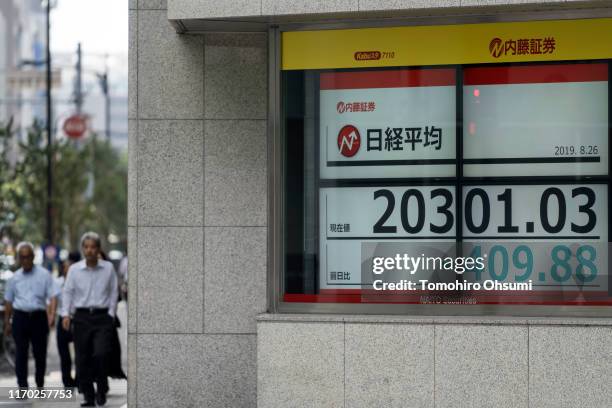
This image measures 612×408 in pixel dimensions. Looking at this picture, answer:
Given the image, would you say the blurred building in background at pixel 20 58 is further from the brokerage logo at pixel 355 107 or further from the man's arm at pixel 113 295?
the brokerage logo at pixel 355 107

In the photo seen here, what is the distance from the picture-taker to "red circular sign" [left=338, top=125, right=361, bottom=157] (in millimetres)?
10523

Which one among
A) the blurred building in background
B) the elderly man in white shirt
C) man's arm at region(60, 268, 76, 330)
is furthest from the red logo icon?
the blurred building in background

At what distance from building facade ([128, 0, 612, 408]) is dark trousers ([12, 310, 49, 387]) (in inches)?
146

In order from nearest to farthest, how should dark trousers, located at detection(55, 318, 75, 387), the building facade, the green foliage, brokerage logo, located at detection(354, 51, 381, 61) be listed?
the building facade
brokerage logo, located at detection(354, 51, 381, 61)
dark trousers, located at detection(55, 318, 75, 387)
the green foliage

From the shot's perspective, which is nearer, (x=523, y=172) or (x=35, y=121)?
(x=523, y=172)

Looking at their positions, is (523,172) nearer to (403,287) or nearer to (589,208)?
(589,208)

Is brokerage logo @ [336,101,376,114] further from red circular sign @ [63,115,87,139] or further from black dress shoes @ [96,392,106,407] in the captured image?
red circular sign @ [63,115,87,139]

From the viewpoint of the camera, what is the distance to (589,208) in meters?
10.1

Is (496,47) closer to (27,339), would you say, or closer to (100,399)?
(100,399)

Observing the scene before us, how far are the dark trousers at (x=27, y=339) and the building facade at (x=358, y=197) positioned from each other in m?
3.70

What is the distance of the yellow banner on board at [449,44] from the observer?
10094mm

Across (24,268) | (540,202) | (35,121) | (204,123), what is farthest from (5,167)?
(540,202)

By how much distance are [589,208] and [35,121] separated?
35.0 metres

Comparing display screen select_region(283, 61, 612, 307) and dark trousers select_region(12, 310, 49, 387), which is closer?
display screen select_region(283, 61, 612, 307)
